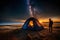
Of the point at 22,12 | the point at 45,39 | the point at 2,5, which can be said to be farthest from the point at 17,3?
the point at 45,39

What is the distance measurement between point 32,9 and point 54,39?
22.9 metres

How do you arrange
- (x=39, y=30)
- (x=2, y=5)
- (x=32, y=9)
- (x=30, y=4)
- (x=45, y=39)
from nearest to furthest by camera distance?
1. (x=45, y=39)
2. (x=39, y=30)
3. (x=32, y=9)
4. (x=30, y=4)
5. (x=2, y=5)

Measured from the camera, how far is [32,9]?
127ft

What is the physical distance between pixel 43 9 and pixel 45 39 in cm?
2612

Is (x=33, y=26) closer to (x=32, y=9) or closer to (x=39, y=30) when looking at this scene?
(x=39, y=30)

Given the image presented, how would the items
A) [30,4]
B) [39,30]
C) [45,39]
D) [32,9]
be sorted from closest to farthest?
1. [45,39]
2. [39,30]
3. [32,9]
4. [30,4]

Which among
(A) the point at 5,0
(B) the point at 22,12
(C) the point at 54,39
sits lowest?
(C) the point at 54,39

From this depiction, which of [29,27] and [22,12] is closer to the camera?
[29,27]

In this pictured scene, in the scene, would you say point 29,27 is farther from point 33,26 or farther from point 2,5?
point 2,5

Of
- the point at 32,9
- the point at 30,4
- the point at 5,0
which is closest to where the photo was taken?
the point at 32,9

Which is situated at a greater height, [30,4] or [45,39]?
[30,4]

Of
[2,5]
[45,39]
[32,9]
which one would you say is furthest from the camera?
[2,5]

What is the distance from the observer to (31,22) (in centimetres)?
2133

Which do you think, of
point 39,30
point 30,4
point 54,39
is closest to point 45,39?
point 54,39
